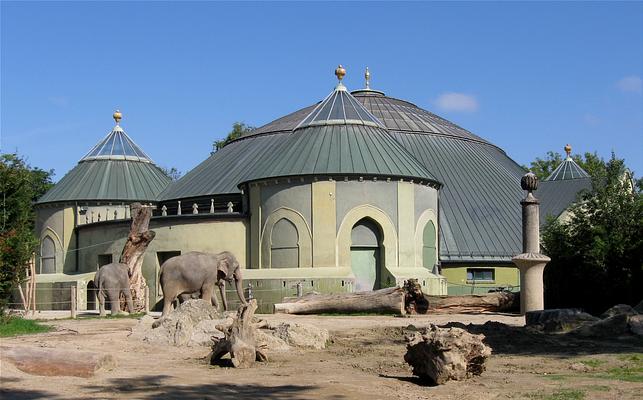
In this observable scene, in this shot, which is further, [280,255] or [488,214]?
[488,214]

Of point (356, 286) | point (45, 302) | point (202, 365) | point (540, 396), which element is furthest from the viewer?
point (45, 302)

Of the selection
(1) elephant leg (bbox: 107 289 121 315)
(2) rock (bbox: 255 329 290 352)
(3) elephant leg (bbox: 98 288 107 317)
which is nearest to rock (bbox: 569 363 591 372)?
(2) rock (bbox: 255 329 290 352)

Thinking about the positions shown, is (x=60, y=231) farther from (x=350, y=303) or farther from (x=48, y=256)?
(x=350, y=303)

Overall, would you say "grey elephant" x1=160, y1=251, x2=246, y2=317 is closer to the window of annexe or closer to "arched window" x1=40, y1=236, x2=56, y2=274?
the window of annexe

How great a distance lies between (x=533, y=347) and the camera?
60.3ft

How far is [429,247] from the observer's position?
38844mm

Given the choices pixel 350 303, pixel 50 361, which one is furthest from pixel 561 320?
pixel 50 361

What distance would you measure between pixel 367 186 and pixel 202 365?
21.8m

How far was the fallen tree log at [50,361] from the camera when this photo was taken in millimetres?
12500

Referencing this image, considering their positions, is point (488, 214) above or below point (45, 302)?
above

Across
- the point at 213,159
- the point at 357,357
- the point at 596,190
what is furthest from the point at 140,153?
the point at 357,357

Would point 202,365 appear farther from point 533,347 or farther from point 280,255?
point 280,255

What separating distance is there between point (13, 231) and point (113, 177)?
26765 millimetres

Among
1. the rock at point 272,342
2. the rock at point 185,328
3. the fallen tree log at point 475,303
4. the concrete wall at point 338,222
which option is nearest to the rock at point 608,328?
the rock at point 272,342
